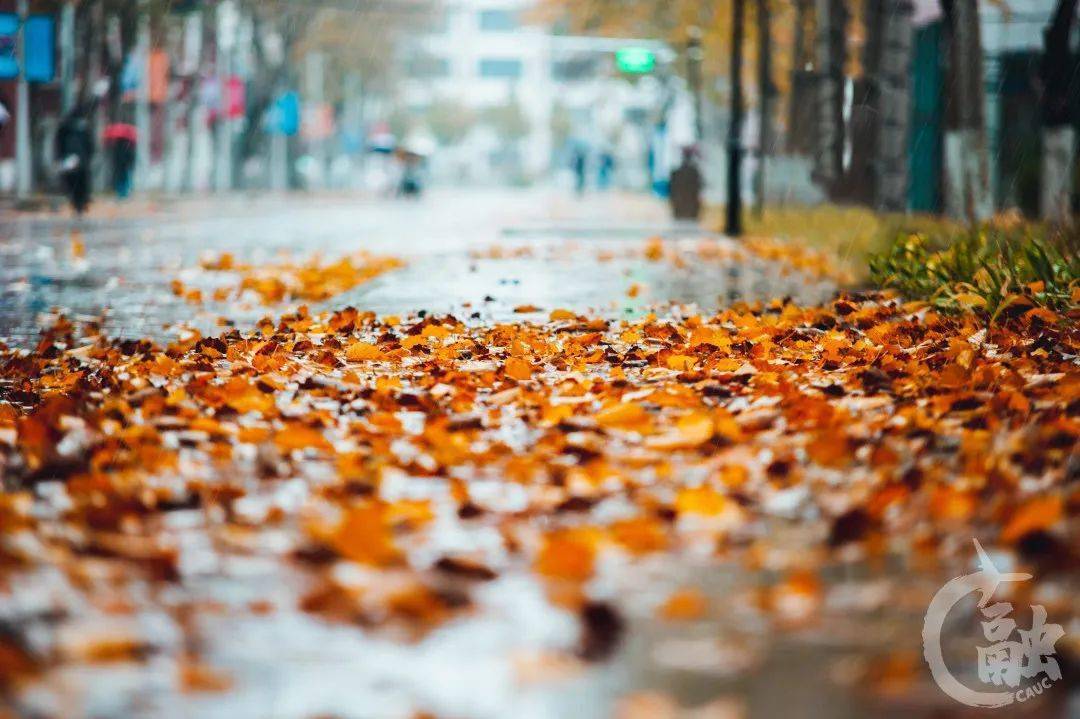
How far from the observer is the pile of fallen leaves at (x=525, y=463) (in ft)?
12.8

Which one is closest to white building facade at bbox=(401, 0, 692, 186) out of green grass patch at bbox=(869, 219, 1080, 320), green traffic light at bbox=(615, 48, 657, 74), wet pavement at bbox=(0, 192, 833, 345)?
green traffic light at bbox=(615, 48, 657, 74)

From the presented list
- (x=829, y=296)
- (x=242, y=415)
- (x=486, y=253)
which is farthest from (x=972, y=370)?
(x=486, y=253)

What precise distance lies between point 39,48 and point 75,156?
6.61 m

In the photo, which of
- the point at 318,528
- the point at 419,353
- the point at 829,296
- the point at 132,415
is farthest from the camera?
the point at 829,296

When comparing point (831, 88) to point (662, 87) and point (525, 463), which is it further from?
point (662, 87)

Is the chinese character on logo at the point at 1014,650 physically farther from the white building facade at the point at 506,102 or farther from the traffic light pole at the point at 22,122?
the white building facade at the point at 506,102

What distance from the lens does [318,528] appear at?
13.7ft

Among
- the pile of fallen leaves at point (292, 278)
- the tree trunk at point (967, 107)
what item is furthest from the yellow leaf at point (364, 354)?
the tree trunk at point (967, 107)

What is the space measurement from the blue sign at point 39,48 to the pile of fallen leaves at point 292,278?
20.9 m

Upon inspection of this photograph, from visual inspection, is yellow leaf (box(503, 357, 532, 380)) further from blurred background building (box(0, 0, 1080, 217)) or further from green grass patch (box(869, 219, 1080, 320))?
blurred background building (box(0, 0, 1080, 217))

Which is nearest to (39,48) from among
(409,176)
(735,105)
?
(735,105)

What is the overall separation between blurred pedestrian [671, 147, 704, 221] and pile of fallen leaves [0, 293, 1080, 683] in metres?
25.2

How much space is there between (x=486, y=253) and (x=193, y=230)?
886 cm

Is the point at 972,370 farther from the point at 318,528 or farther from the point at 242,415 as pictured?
the point at 318,528
